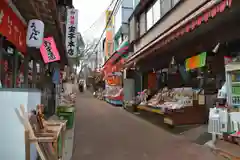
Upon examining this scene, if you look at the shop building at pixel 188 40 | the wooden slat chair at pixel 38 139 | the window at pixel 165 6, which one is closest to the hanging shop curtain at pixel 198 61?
the shop building at pixel 188 40

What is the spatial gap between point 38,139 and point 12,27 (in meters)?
3.58

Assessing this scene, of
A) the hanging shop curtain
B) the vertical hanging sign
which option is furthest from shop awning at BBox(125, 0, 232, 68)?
the vertical hanging sign

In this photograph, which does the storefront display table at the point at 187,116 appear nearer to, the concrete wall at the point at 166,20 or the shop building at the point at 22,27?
the concrete wall at the point at 166,20

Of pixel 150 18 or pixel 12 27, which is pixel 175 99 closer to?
pixel 150 18

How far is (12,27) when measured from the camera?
5.51m

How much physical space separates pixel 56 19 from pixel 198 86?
8.18 meters

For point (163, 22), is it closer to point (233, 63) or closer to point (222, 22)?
point (222, 22)

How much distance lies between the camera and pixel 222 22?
7641 mm

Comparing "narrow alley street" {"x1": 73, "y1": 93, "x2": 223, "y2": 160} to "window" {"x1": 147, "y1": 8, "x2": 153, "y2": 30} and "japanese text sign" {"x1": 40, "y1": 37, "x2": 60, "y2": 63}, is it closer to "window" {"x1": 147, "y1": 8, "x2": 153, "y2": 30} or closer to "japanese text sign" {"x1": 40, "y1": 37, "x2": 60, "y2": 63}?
"japanese text sign" {"x1": 40, "y1": 37, "x2": 60, "y2": 63}

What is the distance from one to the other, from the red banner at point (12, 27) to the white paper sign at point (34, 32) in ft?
0.84

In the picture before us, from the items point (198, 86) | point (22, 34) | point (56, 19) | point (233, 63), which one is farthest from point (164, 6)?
point (22, 34)

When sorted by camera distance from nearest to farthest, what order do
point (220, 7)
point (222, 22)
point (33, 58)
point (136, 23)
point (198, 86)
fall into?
point (220, 7)
point (222, 22)
point (33, 58)
point (198, 86)
point (136, 23)

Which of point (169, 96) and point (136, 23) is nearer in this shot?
point (169, 96)

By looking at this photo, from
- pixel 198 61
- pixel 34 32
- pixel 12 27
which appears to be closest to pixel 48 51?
pixel 34 32
